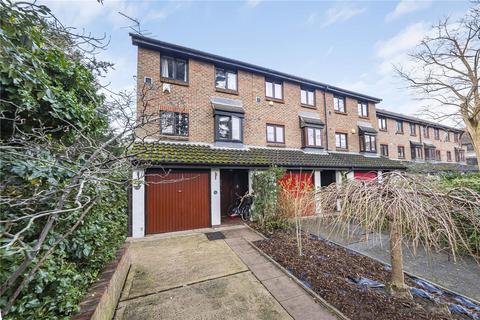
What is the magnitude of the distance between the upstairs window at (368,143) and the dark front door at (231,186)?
940 centimetres

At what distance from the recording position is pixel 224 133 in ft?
31.2

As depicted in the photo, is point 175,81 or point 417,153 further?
point 417,153

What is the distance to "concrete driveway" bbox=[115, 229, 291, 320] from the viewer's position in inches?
122

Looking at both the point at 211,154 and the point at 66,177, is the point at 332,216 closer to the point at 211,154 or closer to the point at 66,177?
the point at 66,177

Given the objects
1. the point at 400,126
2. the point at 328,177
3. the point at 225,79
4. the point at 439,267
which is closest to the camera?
the point at 439,267

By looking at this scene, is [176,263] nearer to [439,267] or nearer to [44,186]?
[44,186]

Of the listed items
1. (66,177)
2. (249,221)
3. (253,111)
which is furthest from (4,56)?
(253,111)

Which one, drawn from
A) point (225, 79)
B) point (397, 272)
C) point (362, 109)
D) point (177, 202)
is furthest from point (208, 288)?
point (362, 109)

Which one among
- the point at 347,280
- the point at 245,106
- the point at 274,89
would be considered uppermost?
the point at 274,89

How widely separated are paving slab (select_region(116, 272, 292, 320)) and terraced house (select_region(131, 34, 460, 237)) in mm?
3099

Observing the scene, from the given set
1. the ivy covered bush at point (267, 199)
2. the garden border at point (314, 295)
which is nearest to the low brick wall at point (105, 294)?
the garden border at point (314, 295)

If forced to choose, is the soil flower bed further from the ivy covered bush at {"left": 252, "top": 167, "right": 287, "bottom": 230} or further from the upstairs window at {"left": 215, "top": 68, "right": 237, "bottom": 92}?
the upstairs window at {"left": 215, "top": 68, "right": 237, "bottom": 92}

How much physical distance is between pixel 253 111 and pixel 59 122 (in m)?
8.31

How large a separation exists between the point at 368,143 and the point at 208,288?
49.3 feet
